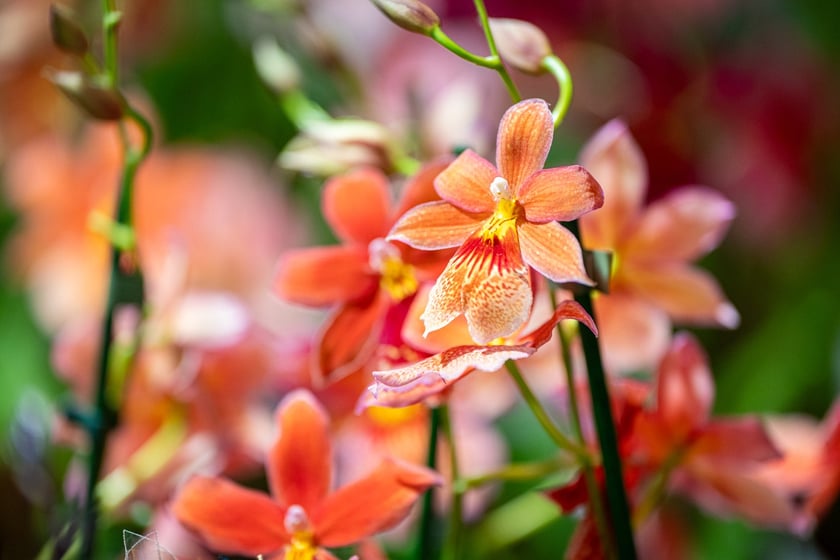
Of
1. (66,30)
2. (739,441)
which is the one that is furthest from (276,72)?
(739,441)

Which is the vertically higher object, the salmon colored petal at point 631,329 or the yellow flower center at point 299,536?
the salmon colored petal at point 631,329

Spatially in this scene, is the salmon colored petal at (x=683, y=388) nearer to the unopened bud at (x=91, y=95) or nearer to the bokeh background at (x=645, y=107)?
the unopened bud at (x=91, y=95)

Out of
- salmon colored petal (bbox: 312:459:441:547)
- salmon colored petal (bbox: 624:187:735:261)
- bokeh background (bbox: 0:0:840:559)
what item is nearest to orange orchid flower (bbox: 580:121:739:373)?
salmon colored petal (bbox: 624:187:735:261)

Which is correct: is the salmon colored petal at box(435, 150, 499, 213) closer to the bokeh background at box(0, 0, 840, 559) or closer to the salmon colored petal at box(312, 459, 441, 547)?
the salmon colored petal at box(312, 459, 441, 547)

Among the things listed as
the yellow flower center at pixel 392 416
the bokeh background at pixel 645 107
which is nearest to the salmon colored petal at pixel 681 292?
the yellow flower center at pixel 392 416

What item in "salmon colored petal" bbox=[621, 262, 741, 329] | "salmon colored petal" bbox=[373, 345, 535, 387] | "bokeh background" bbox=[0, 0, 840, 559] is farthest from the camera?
"bokeh background" bbox=[0, 0, 840, 559]
